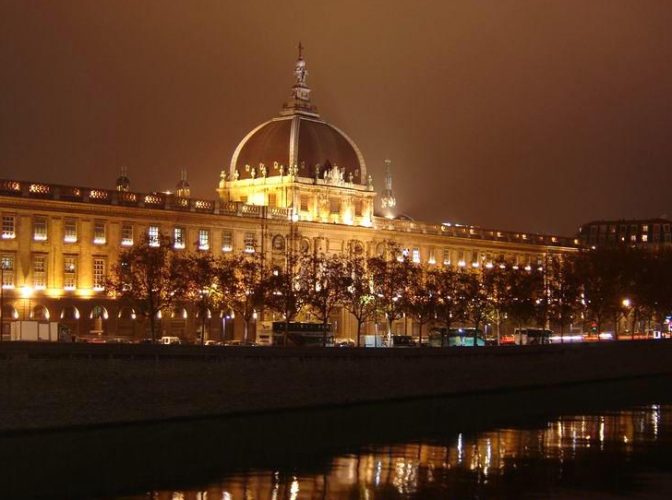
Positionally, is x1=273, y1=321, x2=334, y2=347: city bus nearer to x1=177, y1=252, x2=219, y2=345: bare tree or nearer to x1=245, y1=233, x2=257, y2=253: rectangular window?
x1=177, y1=252, x2=219, y2=345: bare tree

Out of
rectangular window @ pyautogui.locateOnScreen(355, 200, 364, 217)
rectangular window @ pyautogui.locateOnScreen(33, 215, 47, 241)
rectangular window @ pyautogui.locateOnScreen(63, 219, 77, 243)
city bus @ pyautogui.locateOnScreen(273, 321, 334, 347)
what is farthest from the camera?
rectangular window @ pyautogui.locateOnScreen(355, 200, 364, 217)

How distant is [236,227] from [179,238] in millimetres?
8947

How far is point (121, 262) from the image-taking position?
112 m

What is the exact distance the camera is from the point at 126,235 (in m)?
124

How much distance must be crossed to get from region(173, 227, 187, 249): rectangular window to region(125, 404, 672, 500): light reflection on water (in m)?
57.8

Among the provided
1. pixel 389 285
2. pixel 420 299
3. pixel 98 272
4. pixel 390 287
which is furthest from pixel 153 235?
pixel 420 299

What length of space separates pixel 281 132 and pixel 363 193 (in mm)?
11679

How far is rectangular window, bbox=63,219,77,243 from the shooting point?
118 metres

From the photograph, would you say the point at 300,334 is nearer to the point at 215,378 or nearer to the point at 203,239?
the point at 203,239

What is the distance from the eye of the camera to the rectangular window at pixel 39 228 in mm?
116062

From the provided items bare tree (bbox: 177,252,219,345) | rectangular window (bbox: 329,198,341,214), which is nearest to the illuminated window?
rectangular window (bbox: 329,198,341,214)

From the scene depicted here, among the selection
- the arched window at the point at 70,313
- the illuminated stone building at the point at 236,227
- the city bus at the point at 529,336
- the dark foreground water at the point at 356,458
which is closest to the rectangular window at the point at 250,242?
the illuminated stone building at the point at 236,227

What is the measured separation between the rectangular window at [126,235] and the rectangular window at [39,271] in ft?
29.3

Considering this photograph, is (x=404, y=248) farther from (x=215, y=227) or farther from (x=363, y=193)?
(x=215, y=227)
